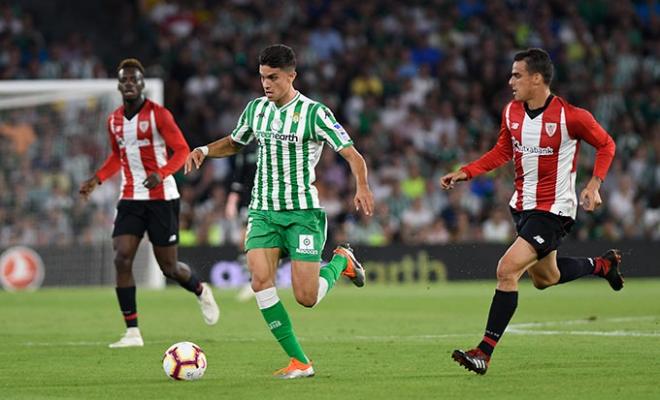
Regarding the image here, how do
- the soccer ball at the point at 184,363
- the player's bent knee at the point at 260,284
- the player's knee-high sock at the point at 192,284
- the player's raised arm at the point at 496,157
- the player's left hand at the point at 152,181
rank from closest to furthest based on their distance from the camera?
the soccer ball at the point at 184,363
the player's bent knee at the point at 260,284
the player's raised arm at the point at 496,157
the player's left hand at the point at 152,181
the player's knee-high sock at the point at 192,284

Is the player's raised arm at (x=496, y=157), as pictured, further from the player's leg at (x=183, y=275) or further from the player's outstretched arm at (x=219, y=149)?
the player's leg at (x=183, y=275)

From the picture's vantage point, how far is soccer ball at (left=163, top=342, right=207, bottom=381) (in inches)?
340

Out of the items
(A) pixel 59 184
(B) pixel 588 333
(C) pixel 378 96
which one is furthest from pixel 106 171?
(C) pixel 378 96

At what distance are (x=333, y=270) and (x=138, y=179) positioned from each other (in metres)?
2.98

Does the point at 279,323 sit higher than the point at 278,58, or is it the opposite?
the point at 278,58

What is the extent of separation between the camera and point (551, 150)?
9414mm

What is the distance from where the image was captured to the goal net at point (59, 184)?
2077 cm

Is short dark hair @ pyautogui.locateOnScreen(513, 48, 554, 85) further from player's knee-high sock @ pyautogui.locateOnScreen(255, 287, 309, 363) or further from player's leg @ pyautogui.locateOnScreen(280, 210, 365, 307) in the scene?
player's knee-high sock @ pyautogui.locateOnScreen(255, 287, 309, 363)

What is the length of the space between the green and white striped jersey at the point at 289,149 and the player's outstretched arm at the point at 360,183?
237 millimetres

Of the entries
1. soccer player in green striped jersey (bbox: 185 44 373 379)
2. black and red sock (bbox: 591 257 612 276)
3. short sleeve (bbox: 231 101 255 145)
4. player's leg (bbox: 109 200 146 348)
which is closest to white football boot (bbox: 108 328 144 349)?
player's leg (bbox: 109 200 146 348)

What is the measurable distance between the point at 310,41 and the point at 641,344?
53.1 ft

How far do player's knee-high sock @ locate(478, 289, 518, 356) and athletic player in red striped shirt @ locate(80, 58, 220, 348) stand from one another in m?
3.69

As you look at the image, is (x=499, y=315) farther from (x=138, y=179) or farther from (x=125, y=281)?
(x=138, y=179)

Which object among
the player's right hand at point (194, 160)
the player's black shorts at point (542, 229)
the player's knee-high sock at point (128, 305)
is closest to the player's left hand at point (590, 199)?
the player's black shorts at point (542, 229)
